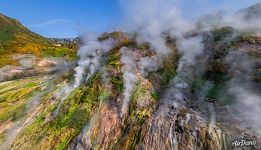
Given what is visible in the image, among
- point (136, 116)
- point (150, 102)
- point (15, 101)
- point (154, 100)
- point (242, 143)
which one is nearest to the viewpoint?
point (242, 143)

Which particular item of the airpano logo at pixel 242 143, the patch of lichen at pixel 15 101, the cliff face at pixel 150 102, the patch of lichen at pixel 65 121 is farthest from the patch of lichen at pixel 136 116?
the patch of lichen at pixel 15 101

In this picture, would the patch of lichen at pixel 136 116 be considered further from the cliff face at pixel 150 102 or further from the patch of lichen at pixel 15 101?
the patch of lichen at pixel 15 101

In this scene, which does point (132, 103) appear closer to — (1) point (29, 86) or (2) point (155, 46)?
(2) point (155, 46)

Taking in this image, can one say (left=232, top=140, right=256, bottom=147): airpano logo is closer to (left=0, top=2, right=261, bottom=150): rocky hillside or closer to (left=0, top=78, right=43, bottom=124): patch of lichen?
(left=0, top=2, right=261, bottom=150): rocky hillside

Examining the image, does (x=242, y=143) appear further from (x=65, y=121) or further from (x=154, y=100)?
(x=65, y=121)

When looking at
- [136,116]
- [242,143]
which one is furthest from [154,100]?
[242,143]

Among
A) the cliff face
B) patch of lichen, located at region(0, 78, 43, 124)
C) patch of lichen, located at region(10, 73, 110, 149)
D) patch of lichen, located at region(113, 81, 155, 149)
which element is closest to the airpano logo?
the cliff face

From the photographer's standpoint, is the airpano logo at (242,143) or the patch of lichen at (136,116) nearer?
the airpano logo at (242,143)

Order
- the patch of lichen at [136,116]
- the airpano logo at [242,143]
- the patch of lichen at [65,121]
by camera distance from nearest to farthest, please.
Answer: the airpano logo at [242,143]
the patch of lichen at [136,116]
the patch of lichen at [65,121]

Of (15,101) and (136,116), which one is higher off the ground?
(15,101)
